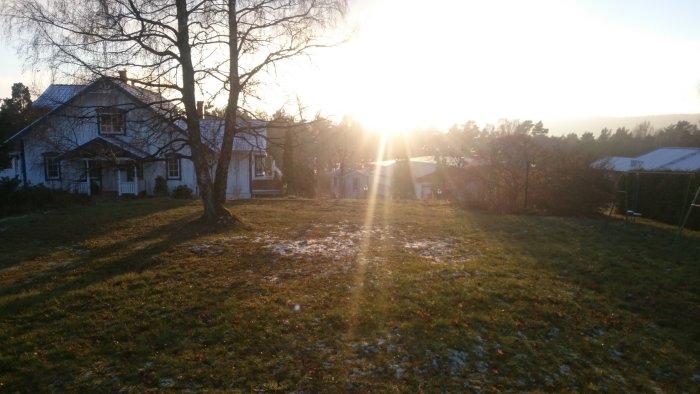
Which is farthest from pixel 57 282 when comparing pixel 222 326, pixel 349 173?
pixel 349 173

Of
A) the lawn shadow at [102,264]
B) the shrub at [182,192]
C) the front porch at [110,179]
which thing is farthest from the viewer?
the shrub at [182,192]

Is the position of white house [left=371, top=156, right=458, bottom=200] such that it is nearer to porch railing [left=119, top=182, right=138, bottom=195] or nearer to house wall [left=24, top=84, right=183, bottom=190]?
porch railing [left=119, top=182, right=138, bottom=195]

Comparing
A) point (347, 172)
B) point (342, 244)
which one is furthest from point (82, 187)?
point (347, 172)

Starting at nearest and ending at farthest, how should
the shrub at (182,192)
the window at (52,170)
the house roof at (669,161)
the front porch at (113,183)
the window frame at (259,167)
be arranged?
the shrub at (182,192) → the front porch at (113,183) → the window at (52,170) → the window frame at (259,167) → the house roof at (669,161)

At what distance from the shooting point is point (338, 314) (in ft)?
21.5

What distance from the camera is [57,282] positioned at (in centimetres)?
774

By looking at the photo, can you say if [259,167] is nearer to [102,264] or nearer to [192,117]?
[192,117]

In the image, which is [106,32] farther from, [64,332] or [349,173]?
[349,173]

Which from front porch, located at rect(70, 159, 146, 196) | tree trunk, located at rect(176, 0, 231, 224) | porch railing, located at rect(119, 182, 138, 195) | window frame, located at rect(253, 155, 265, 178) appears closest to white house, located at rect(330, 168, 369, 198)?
window frame, located at rect(253, 155, 265, 178)

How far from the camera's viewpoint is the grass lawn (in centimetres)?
505

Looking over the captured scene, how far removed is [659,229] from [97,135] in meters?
27.6

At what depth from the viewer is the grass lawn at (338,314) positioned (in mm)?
5055

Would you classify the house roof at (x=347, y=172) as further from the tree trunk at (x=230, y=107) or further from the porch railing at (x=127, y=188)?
the tree trunk at (x=230, y=107)

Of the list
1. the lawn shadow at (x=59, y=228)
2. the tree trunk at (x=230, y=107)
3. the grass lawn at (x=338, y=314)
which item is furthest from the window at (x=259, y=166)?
the grass lawn at (x=338, y=314)
